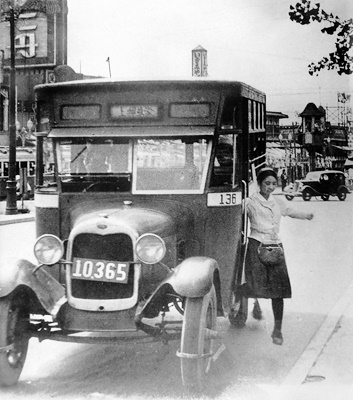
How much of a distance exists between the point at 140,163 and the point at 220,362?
153 centimetres

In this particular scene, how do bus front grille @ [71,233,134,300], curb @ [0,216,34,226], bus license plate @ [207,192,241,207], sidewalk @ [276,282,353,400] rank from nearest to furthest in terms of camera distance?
sidewalk @ [276,282,353,400] → bus front grille @ [71,233,134,300] → bus license plate @ [207,192,241,207] → curb @ [0,216,34,226]

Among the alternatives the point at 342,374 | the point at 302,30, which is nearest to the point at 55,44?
the point at 302,30

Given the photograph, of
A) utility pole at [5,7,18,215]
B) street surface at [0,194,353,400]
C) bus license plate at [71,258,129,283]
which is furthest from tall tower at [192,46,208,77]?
utility pole at [5,7,18,215]

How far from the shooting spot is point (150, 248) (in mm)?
4117

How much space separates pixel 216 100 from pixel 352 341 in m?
2.07

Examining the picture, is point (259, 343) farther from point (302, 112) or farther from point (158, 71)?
point (158, 71)

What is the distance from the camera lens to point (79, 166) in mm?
4656

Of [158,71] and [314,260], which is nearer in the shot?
[158,71]

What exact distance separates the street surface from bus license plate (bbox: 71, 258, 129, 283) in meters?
0.70

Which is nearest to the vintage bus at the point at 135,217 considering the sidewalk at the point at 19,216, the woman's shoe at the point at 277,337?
the woman's shoe at the point at 277,337

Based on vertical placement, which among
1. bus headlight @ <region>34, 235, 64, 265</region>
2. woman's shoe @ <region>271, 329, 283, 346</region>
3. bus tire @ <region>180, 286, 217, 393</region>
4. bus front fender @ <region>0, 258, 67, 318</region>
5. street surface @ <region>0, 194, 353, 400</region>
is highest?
bus headlight @ <region>34, 235, 64, 265</region>

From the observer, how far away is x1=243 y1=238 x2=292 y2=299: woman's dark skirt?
203 inches

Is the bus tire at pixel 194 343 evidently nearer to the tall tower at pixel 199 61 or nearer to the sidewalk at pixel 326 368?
the sidewalk at pixel 326 368

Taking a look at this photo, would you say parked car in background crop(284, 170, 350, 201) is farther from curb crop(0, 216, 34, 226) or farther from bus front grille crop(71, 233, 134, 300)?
curb crop(0, 216, 34, 226)
